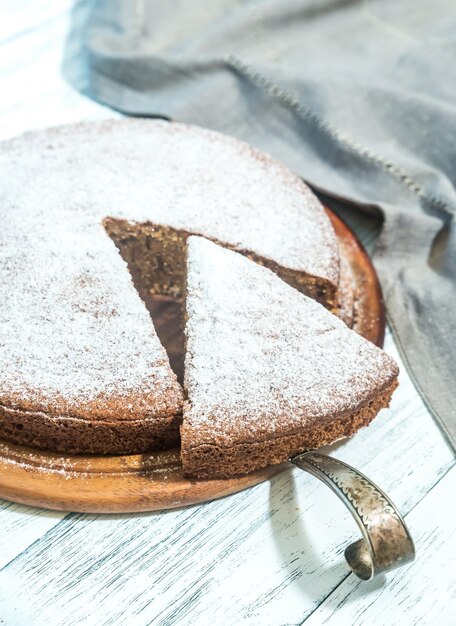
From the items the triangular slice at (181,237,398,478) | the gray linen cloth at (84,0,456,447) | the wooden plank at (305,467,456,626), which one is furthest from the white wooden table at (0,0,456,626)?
the gray linen cloth at (84,0,456,447)

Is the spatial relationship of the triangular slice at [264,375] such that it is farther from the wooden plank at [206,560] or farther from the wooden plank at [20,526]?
the wooden plank at [20,526]

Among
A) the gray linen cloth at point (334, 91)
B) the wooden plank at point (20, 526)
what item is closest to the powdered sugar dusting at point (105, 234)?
the wooden plank at point (20, 526)

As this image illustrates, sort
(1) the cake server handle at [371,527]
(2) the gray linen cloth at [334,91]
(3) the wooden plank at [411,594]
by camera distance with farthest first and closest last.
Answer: (2) the gray linen cloth at [334,91] → (3) the wooden plank at [411,594] → (1) the cake server handle at [371,527]

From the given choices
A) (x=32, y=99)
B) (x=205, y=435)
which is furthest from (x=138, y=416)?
(x=32, y=99)

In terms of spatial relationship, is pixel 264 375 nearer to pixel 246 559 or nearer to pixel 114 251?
pixel 246 559

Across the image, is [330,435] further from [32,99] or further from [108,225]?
[32,99]

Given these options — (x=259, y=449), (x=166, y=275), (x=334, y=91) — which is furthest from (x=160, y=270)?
(x=334, y=91)
